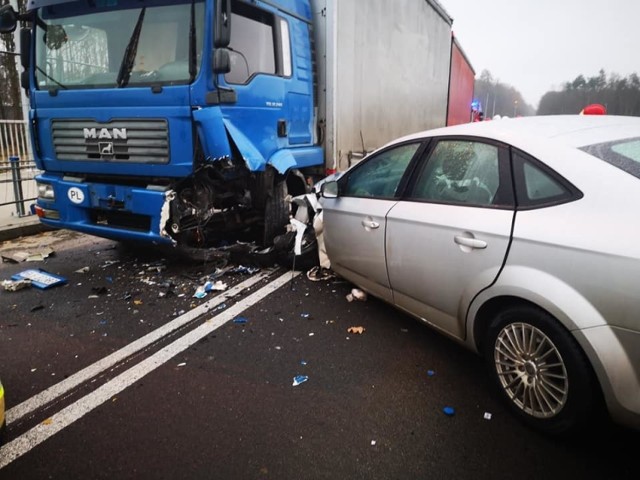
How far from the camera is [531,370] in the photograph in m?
2.41

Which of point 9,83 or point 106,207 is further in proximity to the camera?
point 9,83

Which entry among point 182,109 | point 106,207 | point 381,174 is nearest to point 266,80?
point 182,109

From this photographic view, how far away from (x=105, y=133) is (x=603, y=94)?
81530mm

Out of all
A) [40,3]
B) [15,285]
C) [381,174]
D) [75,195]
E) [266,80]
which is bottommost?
[15,285]

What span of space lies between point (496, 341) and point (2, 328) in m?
3.75

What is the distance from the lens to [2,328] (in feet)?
12.5

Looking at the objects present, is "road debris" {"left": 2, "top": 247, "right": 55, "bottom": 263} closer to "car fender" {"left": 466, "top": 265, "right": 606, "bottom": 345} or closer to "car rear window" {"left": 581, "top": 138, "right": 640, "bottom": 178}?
"car fender" {"left": 466, "top": 265, "right": 606, "bottom": 345}

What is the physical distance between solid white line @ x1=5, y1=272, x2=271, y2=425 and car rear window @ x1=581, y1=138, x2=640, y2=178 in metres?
3.11

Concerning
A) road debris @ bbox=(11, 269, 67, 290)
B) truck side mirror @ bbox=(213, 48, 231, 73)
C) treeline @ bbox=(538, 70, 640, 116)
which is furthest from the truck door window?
treeline @ bbox=(538, 70, 640, 116)

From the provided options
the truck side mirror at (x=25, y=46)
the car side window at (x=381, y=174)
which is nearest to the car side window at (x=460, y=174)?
the car side window at (x=381, y=174)

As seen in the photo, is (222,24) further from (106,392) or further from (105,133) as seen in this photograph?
(106,392)

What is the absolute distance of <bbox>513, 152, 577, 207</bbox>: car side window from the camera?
234 centimetres

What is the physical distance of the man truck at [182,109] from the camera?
171 inches

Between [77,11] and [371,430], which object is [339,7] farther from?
[371,430]
